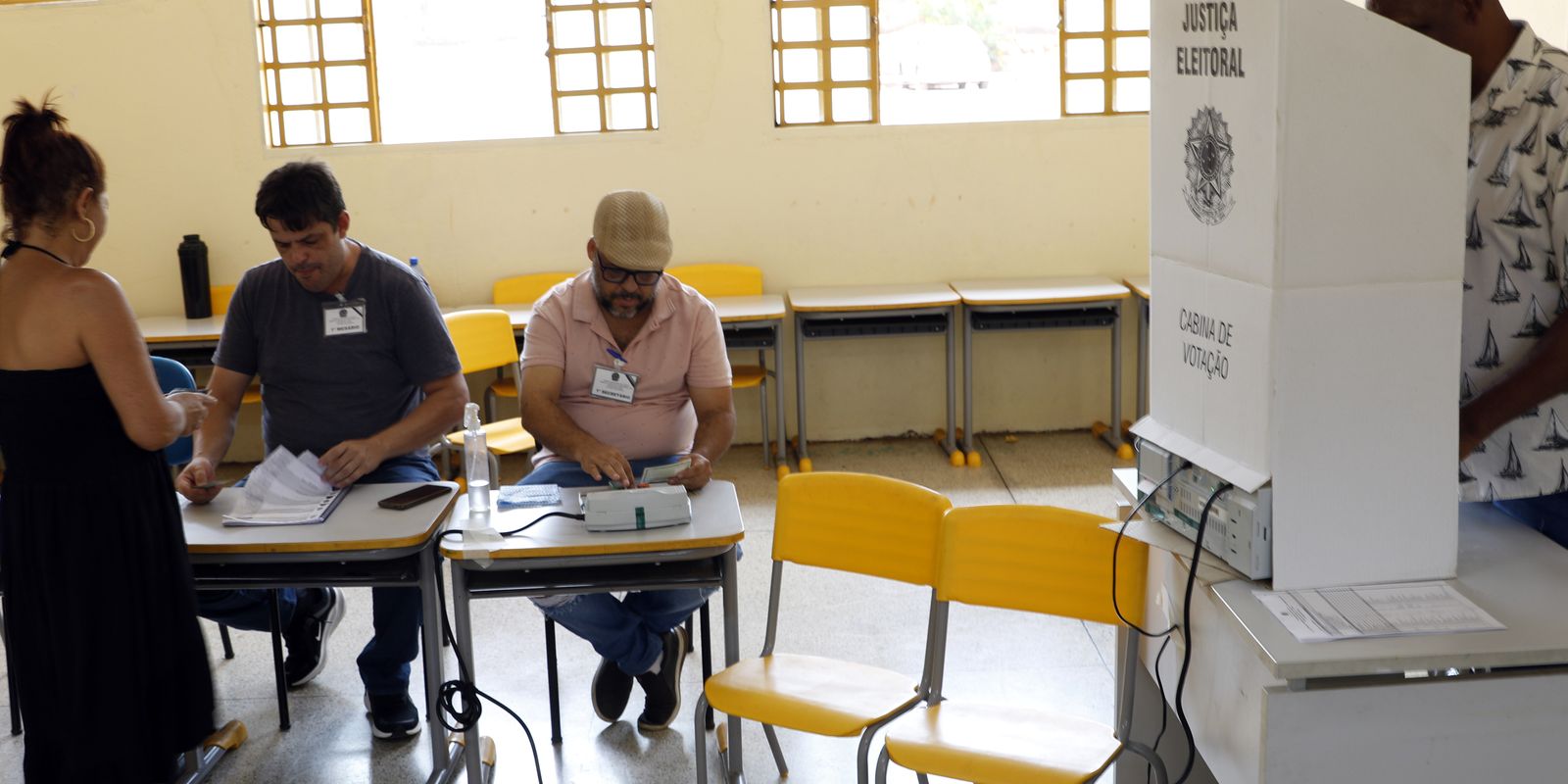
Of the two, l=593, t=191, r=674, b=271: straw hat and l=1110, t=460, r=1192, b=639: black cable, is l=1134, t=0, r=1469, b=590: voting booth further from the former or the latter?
l=593, t=191, r=674, b=271: straw hat

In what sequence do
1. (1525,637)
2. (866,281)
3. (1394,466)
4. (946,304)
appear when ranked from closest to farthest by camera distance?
1. (1525,637)
2. (1394,466)
3. (946,304)
4. (866,281)

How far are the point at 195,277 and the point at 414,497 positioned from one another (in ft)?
10.6

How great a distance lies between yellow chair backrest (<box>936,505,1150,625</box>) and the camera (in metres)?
2.46

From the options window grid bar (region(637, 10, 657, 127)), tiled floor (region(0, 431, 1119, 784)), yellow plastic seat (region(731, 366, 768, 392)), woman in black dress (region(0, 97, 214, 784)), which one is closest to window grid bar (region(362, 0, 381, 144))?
window grid bar (region(637, 10, 657, 127))

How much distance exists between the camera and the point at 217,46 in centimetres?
567

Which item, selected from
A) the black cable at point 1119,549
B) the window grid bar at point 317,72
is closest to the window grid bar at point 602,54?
the window grid bar at point 317,72

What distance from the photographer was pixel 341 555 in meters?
2.77

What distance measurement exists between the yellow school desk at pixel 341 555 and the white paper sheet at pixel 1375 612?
1739 millimetres

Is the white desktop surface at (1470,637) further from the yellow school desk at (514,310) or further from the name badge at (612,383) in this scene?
the yellow school desk at (514,310)

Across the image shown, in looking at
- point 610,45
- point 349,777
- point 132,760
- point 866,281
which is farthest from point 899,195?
point 132,760

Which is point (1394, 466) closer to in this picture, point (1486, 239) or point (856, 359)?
point (1486, 239)

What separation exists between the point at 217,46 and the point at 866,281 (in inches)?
119

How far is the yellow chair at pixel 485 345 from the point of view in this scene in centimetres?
487

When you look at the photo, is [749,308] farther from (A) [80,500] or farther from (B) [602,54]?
(A) [80,500]
